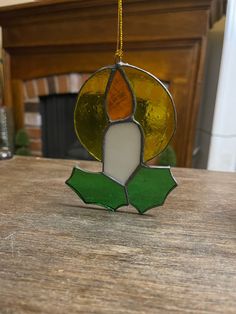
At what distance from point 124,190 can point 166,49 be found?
1001 millimetres

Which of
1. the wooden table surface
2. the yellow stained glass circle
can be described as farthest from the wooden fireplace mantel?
the yellow stained glass circle

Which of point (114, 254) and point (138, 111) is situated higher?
point (138, 111)

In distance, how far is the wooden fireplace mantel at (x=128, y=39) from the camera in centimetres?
132

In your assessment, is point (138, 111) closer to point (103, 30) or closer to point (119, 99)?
point (119, 99)

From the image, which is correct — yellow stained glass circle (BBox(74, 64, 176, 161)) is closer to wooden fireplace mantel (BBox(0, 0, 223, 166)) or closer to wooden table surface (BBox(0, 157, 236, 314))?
wooden table surface (BBox(0, 157, 236, 314))

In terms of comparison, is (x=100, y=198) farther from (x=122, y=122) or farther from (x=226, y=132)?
(x=226, y=132)

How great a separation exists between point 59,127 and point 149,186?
1.39 metres

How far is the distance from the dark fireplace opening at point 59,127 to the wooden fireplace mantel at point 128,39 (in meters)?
0.20

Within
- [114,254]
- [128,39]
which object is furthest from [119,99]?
[128,39]

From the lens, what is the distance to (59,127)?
188cm

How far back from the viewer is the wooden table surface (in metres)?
0.37

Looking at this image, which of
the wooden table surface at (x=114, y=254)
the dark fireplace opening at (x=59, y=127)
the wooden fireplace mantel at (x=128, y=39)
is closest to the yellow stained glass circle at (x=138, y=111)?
the wooden table surface at (x=114, y=254)

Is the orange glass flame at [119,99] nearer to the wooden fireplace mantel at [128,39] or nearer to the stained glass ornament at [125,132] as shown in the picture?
the stained glass ornament at [125,132]

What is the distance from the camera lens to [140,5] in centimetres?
135
